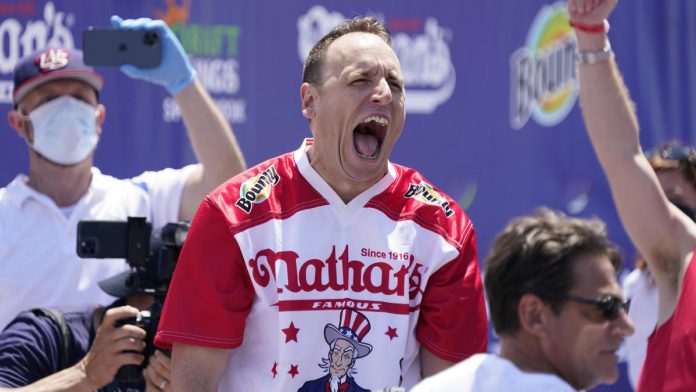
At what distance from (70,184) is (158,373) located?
1.39 meters

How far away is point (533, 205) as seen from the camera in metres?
6.17

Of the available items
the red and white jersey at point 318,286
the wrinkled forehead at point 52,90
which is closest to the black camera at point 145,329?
the red and white jersey at point 318,286

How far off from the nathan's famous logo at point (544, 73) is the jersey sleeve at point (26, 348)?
3.37m

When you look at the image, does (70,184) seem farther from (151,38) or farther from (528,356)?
(528,356)

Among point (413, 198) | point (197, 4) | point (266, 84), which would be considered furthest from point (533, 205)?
point (413, 198)

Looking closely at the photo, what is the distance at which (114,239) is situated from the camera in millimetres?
3277

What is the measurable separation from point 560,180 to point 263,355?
3.78m

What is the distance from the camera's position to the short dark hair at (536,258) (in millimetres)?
2152

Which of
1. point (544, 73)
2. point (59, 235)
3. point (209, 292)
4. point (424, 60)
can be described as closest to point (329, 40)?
point (209, 292)

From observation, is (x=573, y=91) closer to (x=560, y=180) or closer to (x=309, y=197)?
(x=560, y=180)

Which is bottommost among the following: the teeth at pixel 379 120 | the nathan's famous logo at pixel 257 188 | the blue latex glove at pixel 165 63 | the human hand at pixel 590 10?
the nathan's famous logo at pixel 257 188

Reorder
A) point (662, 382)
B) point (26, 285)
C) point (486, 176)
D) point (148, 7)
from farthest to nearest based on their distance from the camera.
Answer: point (486, 176) → point (148, 7) → point (26, 285) → point (662, 382)

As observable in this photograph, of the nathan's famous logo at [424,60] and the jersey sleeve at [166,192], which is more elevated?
the nathan's famous logo at [424,60]

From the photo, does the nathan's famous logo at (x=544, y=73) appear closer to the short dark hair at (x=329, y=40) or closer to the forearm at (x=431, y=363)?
the short dark hair at (x=329, y=40)
